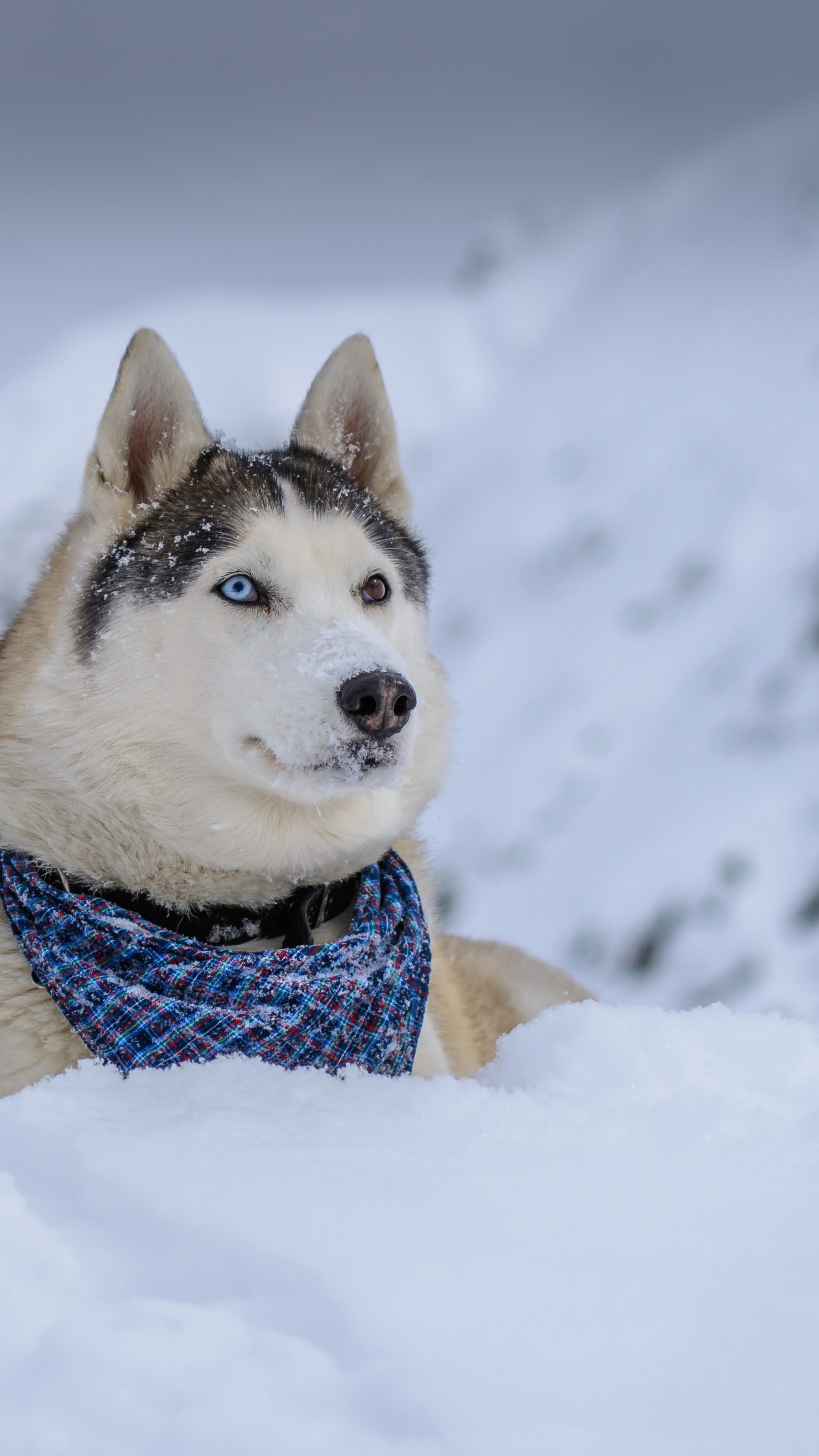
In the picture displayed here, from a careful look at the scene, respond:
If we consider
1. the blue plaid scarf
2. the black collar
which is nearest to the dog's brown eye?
the black collar

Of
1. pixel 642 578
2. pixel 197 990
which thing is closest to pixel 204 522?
pixel 197 990

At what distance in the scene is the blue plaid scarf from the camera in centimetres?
197

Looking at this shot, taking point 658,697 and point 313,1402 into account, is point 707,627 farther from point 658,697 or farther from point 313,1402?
point 313,1402

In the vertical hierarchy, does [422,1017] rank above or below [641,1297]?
below

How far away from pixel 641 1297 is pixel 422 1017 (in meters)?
1.11

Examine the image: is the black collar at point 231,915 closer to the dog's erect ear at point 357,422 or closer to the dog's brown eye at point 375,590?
the dog's brown eye at point 375,590

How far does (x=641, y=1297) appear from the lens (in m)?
1.24

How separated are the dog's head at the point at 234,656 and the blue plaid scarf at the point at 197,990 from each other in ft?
0.60

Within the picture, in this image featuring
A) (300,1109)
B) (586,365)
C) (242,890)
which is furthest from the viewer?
(586,365)

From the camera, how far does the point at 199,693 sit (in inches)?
84.9

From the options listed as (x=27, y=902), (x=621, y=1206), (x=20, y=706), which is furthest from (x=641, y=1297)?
(x=20, y=706)

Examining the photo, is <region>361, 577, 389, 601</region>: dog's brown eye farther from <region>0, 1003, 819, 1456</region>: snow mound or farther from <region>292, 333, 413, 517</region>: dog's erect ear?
<region>0, 1003, 819, 1456</region>: snow mound

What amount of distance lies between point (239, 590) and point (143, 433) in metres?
0.56

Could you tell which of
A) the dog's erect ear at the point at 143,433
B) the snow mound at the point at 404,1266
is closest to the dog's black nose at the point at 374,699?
the snow mound at the point at 404,1266
